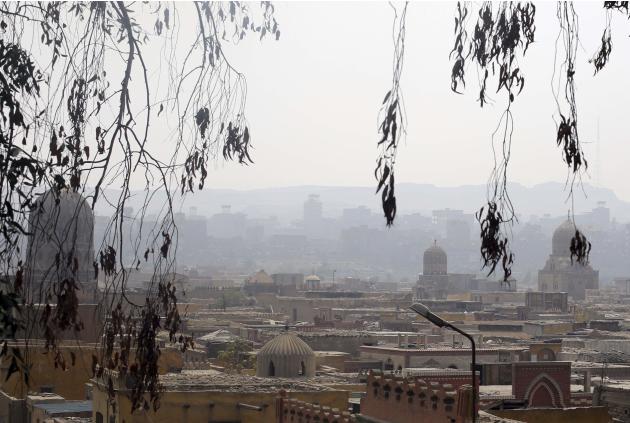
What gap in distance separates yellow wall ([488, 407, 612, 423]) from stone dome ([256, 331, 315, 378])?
31.9 feet

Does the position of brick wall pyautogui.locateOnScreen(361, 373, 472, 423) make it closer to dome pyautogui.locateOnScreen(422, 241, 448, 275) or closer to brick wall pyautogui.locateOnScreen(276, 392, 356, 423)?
brick wall pyautogui.locateOnScreen(276, 392, 356, 423)

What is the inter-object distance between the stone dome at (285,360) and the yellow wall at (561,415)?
9724 mm

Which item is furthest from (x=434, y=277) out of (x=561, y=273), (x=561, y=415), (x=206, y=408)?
(x=561, y=415)

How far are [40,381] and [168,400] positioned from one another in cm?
889

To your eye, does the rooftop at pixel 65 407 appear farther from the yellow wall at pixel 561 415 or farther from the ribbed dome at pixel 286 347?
the yellow wall at pixel 561 415

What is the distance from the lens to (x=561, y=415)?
22.4m

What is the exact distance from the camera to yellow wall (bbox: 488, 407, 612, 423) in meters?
22.0

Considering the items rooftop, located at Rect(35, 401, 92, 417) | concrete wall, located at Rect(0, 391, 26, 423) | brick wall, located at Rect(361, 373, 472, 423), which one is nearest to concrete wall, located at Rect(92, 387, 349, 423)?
rooftop, located at Rect(35, 401, 92, 417)

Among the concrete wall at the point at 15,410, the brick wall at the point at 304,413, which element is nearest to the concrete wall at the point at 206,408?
the brick wall at the point at 304,413

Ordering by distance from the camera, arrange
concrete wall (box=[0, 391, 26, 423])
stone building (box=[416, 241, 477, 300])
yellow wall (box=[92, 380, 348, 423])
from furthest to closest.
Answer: stone building (box=[416, 241, 477, 300]), concrete wall (box=[0, 391, 26, 423]), yellow wall (box=[92, 380, 348, 423])

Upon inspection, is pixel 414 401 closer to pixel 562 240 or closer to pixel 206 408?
pixel 206 408

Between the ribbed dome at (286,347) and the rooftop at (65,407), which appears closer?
Result: the rooftop at (65,407)

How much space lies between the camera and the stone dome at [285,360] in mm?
31125

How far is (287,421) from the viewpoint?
71.8 ft
